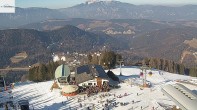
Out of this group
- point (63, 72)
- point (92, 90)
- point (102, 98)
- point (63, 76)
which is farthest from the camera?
point (63, 72)

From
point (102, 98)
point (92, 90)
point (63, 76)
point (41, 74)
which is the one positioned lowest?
point (102, 98)

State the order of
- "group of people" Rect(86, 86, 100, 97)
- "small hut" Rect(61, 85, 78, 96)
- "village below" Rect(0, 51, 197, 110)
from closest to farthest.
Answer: "village below" Rect(0, 51, 197, 110) < "group of people" Rect(86, 86, 100, 97) < "small hut" Rect(61, 85, 78, 96)

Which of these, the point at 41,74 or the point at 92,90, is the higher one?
the point at 92,90

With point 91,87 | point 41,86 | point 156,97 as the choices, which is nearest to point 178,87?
point 156,97

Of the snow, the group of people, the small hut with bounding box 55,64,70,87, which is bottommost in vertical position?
the snow

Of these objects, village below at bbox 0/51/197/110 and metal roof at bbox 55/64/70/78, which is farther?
metal roof at bbox 55/64/70/78

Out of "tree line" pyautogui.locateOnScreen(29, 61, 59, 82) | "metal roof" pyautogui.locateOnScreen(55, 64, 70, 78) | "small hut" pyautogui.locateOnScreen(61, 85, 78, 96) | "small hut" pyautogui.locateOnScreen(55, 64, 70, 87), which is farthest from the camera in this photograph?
Answer: "tree line" pyautogui.locateOnScreen(29, 61, 59, 82)

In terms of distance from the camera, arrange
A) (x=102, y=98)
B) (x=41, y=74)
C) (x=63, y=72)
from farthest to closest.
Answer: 1. (x=41, y=74)
2. (x=63, y=72)
3. (x=102, y=98)

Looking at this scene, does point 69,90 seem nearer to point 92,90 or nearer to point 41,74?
point 92,90

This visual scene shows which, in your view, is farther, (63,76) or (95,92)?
(63,76)

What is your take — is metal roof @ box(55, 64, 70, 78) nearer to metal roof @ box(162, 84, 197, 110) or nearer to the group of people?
the group of people

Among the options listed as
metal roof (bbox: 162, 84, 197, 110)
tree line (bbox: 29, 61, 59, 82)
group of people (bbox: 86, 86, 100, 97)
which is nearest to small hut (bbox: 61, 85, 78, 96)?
group of people (bbox: 86, 86, 100, 97)

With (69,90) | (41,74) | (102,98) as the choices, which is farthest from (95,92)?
(41,74)
